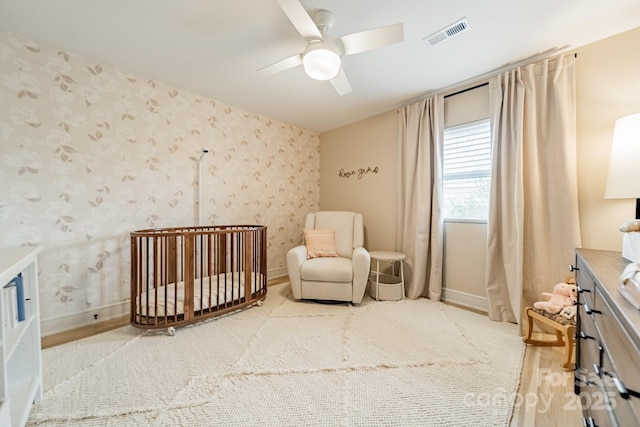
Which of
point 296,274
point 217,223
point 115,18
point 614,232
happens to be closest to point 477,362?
point 614,232

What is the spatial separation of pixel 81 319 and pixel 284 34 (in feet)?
9.41

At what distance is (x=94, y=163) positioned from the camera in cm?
219

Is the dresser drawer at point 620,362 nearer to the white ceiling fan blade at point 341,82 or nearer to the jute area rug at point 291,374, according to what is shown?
the jute area rug at point 291,374

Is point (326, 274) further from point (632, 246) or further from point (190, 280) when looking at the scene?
point (632, 246)

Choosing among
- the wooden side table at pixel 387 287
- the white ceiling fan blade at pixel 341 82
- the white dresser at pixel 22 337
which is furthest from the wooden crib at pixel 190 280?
the white ceiling fan blade at pixel 341 82

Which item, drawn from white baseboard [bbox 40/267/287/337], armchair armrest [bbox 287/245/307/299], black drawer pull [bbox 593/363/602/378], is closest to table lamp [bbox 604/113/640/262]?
black drawer pull [bbox 593/363/602/378]

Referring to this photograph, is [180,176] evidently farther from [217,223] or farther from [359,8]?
[359,8]

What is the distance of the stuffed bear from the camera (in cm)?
170

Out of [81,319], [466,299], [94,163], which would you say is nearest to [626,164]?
[466,299]

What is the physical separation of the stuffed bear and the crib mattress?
2.45 meters

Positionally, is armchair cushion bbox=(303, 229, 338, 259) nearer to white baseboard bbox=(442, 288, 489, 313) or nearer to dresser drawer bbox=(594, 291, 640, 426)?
white baseboard bbox=(442, 288, 489, 313)

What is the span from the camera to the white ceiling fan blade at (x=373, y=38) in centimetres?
141

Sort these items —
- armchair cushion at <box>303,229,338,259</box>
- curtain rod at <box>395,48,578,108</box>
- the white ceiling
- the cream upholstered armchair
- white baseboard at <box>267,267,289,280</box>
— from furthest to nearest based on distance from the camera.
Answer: white baseboard at <box>267,267,289,280</box>
armchair cushion at <box>303,229,338,259</box>
the cream upholstered armchair
curtain rod at <box>395,48,578,108</box>
the white ceiling

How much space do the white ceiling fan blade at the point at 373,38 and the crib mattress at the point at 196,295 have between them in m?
2.08
